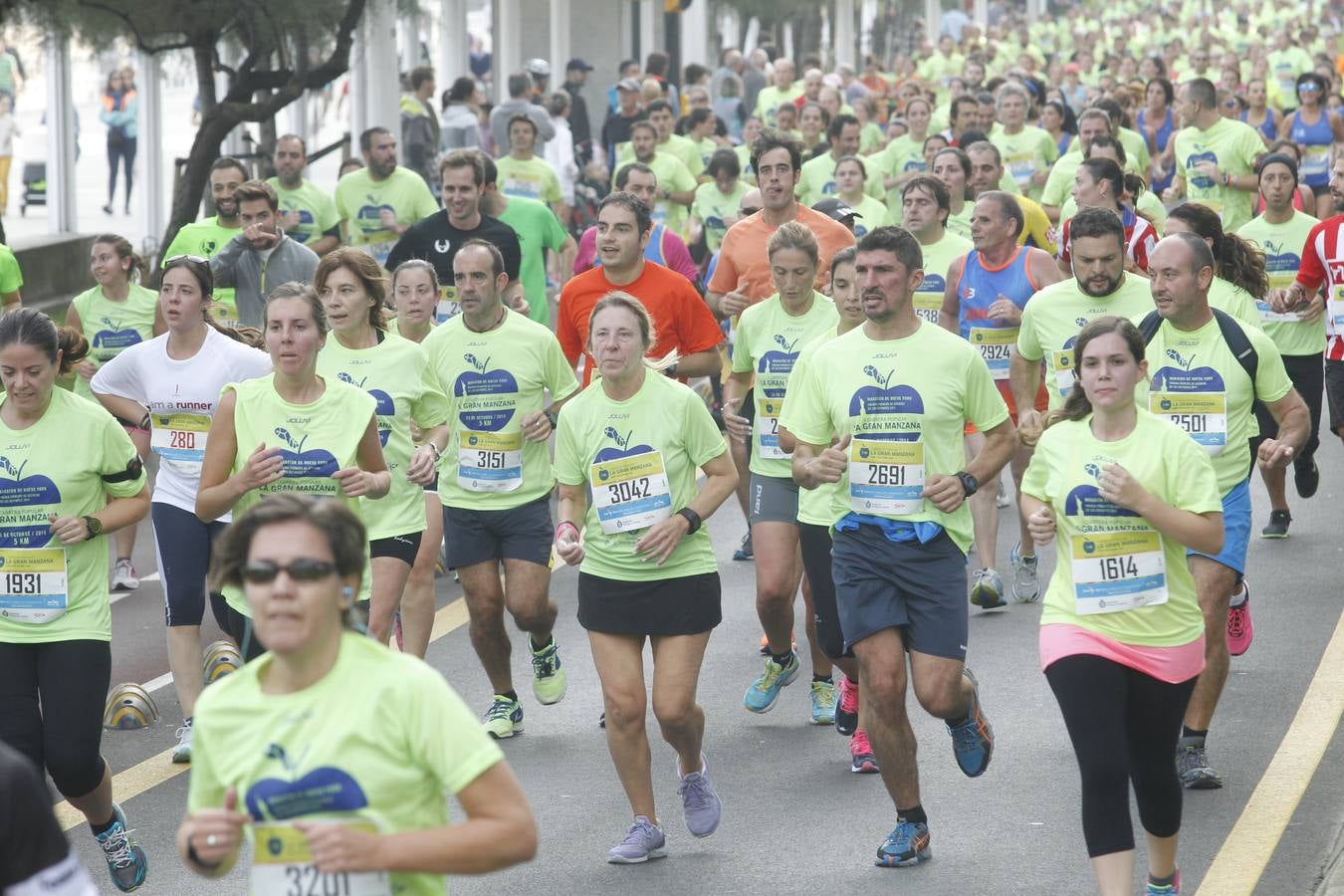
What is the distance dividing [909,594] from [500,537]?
6.86 feet

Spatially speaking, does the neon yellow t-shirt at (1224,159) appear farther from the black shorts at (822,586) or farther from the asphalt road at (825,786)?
the black shorts at (822,586)

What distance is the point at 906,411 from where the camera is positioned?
22.1 feet

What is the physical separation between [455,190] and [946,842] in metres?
4.82

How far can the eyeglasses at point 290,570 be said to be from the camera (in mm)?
3773

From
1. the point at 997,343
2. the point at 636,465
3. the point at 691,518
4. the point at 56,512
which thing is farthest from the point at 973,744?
the point at 997,343

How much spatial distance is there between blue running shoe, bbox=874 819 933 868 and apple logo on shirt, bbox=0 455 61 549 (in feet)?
8.75

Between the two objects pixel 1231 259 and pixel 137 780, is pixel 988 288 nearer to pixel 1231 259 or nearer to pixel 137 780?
pixel 1231 259

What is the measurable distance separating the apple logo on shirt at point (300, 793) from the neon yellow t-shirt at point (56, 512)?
2.77 meters

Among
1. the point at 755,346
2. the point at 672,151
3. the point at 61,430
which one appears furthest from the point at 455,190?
the point at 672,151

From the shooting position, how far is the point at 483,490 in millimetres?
8281

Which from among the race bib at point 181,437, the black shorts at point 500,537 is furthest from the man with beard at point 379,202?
the black shorts at point 500,537

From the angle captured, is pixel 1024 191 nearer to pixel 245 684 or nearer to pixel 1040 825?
pixel 1040 825

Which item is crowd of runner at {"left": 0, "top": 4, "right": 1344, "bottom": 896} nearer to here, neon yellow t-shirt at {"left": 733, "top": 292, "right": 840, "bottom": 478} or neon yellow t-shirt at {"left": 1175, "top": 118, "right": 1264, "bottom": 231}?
neon yellow t-shirt at {"left": 733, "top": 292, "right": 840, "bottom": 478}

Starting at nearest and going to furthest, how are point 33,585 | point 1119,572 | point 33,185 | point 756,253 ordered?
point 1119,572 < point 33,585 < point 756,253 < point 33,185
